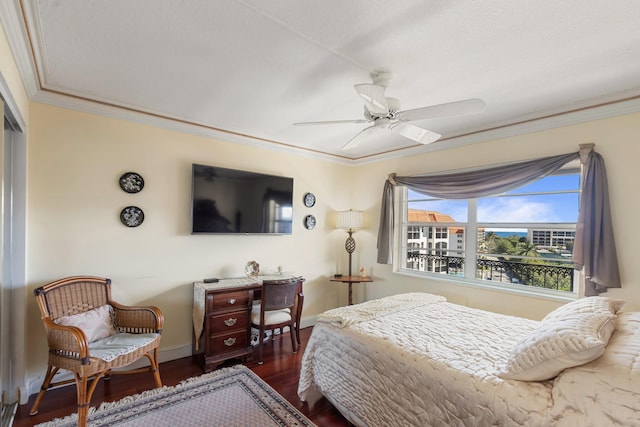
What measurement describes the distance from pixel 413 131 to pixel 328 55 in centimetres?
96

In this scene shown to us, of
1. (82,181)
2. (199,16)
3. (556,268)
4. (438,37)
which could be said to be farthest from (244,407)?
(556,268)

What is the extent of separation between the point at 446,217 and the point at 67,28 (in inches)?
152

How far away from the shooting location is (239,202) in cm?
348

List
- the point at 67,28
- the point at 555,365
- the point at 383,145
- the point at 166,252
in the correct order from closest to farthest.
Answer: the point at 555,365 < the point at 67,28 < the point at 166,252 < the point at 383,145

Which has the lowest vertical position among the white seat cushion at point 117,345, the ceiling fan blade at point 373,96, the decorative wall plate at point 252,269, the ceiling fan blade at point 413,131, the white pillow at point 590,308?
the white seat cushion at point 117,345

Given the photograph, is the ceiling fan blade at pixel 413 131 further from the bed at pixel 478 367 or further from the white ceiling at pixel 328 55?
the bed at pixel 478 367

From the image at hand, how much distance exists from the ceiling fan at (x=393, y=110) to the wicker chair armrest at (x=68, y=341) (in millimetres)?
2422

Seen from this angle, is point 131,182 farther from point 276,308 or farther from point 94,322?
point 276,308

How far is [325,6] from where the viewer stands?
1.48 metres

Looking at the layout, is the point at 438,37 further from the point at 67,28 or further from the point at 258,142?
the point at 258,142

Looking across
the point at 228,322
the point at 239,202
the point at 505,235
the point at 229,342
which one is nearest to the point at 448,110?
the point at 505,235

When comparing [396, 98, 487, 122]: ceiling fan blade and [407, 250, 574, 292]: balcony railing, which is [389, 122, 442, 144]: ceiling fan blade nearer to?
[396, 98, 487, 122]: ceiling fan blade

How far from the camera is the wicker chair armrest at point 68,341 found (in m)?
2.00

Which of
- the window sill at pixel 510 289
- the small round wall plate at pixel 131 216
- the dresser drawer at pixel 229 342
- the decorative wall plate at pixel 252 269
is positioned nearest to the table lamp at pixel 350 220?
the window sill at pixel 510 289
